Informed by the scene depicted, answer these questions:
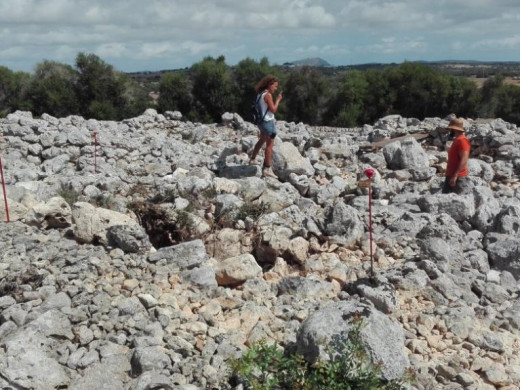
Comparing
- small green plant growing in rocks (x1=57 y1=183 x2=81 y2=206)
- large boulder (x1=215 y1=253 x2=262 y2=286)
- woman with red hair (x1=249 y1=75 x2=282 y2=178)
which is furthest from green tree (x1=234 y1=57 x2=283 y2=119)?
large boulder (x1=215 y1=253 x2=262 y2=286)

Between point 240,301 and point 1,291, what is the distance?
6.97 ft

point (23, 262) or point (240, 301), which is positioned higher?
point (23, 262)

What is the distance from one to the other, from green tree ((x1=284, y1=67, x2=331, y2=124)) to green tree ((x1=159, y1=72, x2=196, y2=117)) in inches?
244

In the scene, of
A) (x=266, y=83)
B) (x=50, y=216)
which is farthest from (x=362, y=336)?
(x=266, y=83)

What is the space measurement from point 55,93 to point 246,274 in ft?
84.0

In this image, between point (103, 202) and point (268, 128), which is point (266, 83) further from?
point (103, 202)

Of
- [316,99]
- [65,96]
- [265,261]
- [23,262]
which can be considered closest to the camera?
[23,262]

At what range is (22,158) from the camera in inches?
448

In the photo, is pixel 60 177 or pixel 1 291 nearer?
pixel 1 291

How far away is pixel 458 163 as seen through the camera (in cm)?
771

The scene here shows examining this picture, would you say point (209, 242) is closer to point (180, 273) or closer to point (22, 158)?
point (180, 273)

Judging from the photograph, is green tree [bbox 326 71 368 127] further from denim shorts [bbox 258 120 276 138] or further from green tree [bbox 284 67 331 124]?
denim shorts [bbox 258 120 276 138]

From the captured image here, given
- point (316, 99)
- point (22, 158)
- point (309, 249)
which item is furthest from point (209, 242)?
point (316, 99)

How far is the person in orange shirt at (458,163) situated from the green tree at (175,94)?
2296cm
